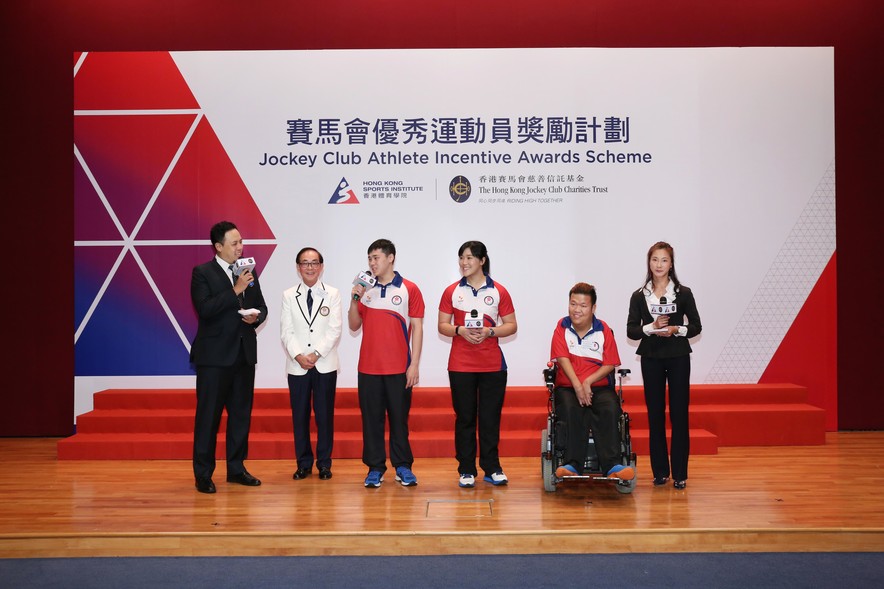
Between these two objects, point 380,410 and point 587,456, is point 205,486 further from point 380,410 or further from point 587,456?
point 587,456

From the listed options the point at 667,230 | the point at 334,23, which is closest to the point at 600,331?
the point at 667,230

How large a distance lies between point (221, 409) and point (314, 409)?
0.52 m

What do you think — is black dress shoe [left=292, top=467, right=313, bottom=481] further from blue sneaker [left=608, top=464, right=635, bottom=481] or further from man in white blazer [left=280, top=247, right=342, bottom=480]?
blue sneaker [left=608, top=464, right=635, bottom=481]

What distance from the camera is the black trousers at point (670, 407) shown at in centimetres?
439

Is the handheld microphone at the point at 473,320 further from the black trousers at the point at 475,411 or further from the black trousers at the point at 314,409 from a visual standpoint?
the black trousers at the point at 314,409

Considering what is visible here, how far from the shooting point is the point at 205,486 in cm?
444

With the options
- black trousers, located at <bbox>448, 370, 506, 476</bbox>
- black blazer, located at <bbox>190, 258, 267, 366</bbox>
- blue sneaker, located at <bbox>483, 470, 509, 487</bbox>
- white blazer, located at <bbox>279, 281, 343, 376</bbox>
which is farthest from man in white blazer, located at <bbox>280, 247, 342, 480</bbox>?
blue sneaker, located at <bbox>483, 470, 509, 487</bbox>

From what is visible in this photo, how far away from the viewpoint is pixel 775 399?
5.96 meters

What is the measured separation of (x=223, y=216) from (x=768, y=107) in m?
4.26

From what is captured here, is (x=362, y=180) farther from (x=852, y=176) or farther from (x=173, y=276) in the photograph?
(x=852, y=176)

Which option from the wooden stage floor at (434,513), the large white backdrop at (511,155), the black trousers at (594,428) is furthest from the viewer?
the large white backdrop at (511,155)

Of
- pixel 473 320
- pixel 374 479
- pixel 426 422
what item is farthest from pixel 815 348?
pixel 374 479

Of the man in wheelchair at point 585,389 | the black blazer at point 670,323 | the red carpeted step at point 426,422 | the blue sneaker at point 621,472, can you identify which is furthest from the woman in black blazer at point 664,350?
the red carpeted step at point 426,422

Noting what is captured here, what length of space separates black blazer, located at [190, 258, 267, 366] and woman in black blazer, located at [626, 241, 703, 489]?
216 centimetres
